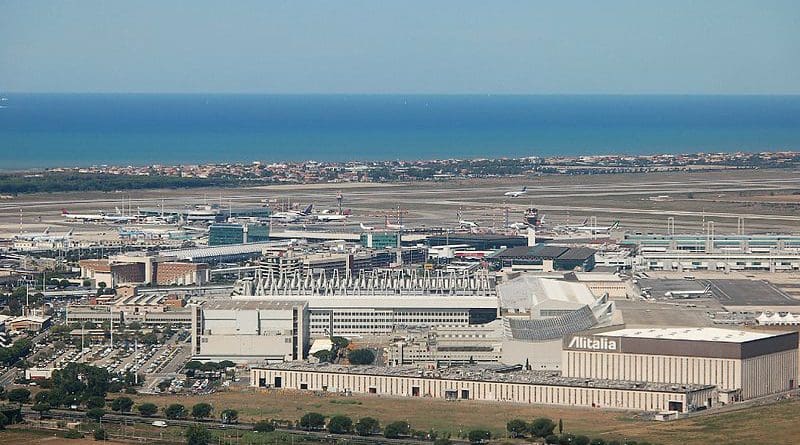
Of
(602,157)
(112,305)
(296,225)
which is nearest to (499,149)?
(602,157)

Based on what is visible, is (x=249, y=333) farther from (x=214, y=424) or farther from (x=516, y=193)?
(x=516, y=193)

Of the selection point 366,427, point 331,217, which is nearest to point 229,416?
point 366,427

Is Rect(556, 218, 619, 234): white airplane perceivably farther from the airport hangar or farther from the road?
the road

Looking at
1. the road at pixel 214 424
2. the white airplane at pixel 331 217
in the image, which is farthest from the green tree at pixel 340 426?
the white airplane at pixel 331 217

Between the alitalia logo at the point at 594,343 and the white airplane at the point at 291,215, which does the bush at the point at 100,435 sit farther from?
the white airplane at the point at 291,215

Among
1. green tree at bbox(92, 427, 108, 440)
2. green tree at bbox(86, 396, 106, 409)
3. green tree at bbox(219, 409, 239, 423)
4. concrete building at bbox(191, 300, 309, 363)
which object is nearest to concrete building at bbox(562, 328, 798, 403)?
concrete building at bbox(191, 300, 309, 363)
